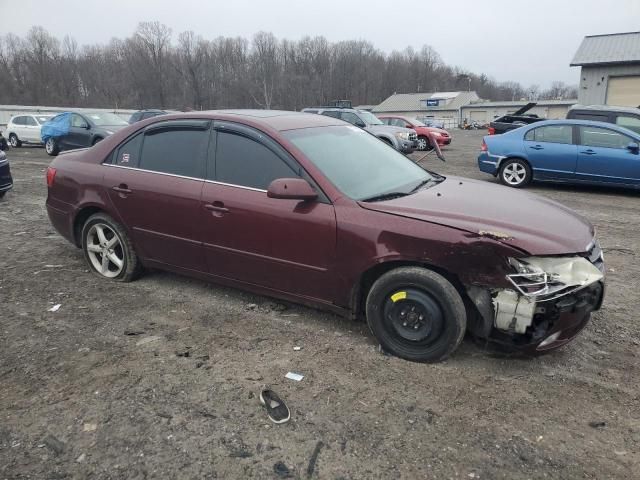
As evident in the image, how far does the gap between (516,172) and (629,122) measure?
113 inches

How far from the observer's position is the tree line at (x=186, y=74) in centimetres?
7306

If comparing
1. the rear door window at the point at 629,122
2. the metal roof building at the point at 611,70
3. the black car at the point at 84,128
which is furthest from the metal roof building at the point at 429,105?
the rear door window at the point at 629,122

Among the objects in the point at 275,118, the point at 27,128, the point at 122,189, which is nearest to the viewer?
the point at 275,118

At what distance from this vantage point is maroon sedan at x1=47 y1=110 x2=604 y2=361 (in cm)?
300

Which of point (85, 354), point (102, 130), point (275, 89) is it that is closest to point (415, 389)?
point (85, 354)

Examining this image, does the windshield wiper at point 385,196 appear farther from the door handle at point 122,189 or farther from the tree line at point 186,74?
the tree line at point 186,74

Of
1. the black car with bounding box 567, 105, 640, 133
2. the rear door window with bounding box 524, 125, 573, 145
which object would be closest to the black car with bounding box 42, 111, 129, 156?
the rear door window with bounding box 524, 125, 573, 145

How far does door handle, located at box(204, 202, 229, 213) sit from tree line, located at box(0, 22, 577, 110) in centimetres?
6801

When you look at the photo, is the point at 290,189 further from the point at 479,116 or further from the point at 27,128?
the point at 479,116

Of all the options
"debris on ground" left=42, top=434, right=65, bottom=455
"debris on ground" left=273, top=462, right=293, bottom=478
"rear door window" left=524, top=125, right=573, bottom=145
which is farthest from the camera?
"rear door window" left=524, top=125, right=573, bottom=145

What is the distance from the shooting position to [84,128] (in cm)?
1534

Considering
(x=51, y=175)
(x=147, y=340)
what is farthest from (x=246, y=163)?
(x=51, y=175)

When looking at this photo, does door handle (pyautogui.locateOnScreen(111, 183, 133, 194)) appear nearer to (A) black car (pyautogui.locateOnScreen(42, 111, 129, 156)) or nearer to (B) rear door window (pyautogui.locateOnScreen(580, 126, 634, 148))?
(B) rear door window (pyautogui.locateOnScreen(580, 126, 634, 148))

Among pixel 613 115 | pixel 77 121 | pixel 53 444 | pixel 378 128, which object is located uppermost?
pixel 613 115
